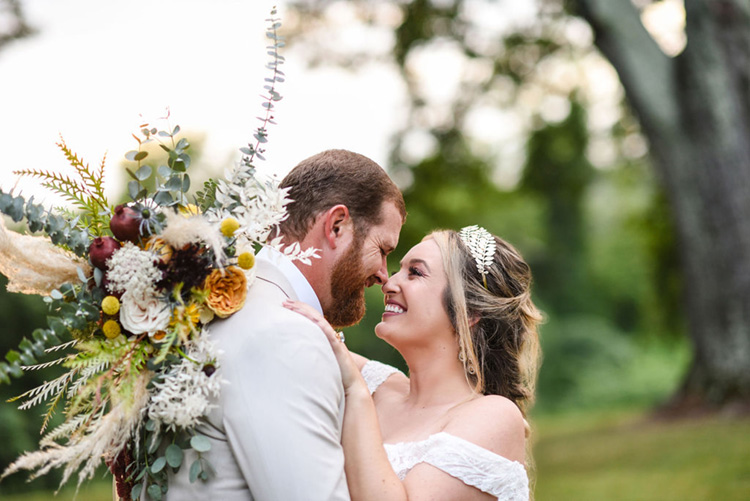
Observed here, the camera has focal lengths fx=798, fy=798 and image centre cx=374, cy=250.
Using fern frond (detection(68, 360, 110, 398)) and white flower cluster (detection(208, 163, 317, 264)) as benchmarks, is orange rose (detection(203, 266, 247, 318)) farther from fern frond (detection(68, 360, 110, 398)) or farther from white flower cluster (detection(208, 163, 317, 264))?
fern frond (detection(68, 360, 110, 398))

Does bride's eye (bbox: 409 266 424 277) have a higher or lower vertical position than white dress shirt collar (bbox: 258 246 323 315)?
lower

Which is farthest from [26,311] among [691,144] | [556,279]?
[556,279]

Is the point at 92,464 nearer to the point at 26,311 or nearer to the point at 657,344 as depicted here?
the point at 26,311

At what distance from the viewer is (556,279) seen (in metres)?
28.9

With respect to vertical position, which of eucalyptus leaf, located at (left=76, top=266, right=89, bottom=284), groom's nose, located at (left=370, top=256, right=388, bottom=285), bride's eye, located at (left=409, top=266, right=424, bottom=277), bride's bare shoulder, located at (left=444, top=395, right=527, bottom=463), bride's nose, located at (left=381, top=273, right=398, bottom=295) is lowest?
bride's bare shoulder, located at (left=444, top=395, right=527, bottom=463)

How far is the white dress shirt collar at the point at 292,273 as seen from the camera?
2.93m

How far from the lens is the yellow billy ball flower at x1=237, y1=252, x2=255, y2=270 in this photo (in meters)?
2.57

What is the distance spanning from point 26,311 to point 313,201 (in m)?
7.09

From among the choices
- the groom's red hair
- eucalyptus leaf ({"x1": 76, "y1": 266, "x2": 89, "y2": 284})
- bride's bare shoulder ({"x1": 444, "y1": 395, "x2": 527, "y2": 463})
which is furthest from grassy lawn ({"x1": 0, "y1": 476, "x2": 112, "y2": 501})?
eucalyptus leaf ({"x1": 76, "y1": 266, "x2": 89, "y2": 284})

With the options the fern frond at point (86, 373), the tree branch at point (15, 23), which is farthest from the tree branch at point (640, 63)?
the fern frond at point (86, 373)

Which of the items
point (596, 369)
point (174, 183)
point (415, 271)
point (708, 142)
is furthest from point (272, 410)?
point (596, 369)

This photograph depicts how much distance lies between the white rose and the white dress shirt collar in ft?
1.73

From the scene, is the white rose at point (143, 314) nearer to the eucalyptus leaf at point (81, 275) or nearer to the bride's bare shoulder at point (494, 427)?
the eucalyptus leaf at point (81, 275)

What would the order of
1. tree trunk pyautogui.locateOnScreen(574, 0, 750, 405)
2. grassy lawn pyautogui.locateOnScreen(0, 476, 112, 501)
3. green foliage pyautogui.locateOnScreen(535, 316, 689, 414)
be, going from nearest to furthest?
grassy lawn pyautogui.locateOnScreen(0, 476, 112, 501)
tree trunk pyautogui.locateOnScreen(574, 0, 750, 405)
green foliage pyautogui.locateOnScreen(535, 316, 689, 414)
